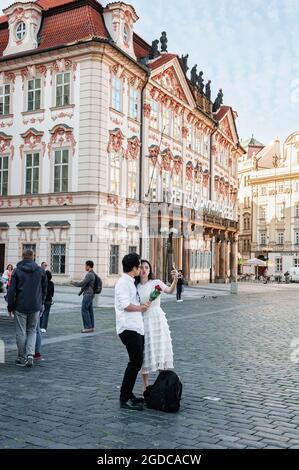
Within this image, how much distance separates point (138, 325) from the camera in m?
6.80

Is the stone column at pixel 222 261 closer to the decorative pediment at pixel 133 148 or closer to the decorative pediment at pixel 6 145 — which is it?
the decorative pediment at pixel 133 148

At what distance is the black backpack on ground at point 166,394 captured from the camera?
6613 mm

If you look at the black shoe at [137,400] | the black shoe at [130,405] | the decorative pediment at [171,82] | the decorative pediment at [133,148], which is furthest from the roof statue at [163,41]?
the black shoe at [130,405]

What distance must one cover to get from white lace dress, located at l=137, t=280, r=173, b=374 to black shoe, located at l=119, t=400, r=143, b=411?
48 cm

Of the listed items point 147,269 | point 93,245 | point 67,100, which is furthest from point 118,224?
point 147,269

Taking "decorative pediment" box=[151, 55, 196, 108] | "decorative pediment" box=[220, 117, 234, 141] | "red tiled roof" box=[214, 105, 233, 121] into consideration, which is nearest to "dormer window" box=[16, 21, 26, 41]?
"decorative pediment" box=[151, 55, 196, 108]

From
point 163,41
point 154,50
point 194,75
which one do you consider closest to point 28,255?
point 154,50

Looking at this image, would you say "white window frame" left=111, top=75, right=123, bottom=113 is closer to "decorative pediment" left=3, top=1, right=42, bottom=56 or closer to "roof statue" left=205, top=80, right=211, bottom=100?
"decorative pediment" left=3, top=1, right=42, bottom=56

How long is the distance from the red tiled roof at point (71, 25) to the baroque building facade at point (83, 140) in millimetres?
70

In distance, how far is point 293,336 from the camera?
13.8m

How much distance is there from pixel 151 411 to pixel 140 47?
107 ft

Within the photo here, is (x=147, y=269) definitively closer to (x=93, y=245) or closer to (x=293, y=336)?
(x=293, y=336)

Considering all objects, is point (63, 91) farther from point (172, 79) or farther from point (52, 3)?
point (172, 79)

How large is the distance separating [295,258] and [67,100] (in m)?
52.3
